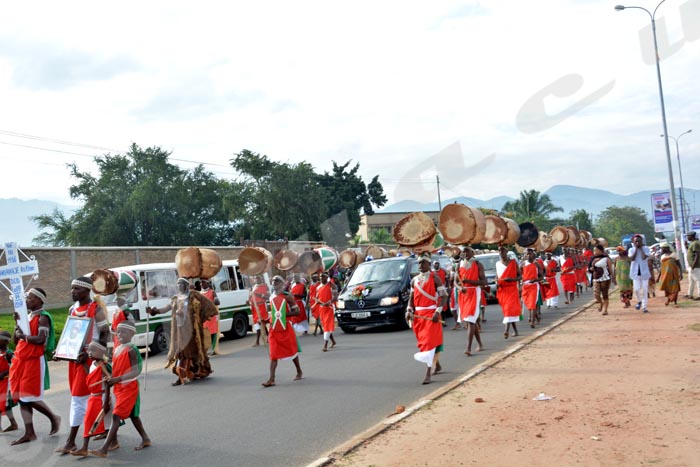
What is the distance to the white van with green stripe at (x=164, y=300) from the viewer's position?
15312 millimetres

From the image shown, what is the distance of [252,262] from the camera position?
729 inches

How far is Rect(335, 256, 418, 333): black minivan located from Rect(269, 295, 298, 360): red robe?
6914 millimetres

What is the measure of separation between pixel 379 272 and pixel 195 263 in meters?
5.66

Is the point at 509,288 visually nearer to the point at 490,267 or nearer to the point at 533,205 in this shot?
the point at 490,267

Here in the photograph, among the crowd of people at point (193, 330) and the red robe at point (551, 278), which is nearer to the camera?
the crowd of people at point (193, 330)

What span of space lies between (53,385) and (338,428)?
7187 millimetres

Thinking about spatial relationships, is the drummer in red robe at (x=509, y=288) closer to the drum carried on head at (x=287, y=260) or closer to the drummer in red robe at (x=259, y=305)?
the drummer in red robe at (x=259, y=305)

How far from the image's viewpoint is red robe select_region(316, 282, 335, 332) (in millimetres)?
14992

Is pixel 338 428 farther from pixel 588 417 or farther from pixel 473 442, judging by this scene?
pixel 588 417

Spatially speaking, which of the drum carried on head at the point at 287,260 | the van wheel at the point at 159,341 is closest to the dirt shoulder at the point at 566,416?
the van wheel at the point at 159,341

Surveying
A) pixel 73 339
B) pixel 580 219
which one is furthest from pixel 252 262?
pixel 580 219

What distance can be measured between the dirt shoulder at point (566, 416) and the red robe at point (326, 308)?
5.00m

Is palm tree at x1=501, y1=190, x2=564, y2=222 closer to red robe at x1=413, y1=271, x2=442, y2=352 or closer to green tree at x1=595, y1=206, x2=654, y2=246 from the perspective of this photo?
green tree at x1=595, y1=206, x2=654, y2=246

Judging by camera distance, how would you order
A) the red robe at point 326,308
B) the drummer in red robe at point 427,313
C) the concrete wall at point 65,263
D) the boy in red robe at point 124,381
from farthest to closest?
the concrete wall at point 65,263
the red robe at point 326,308
the drummer in red robe at point 427,313
the boy in red robe at point 124,381
